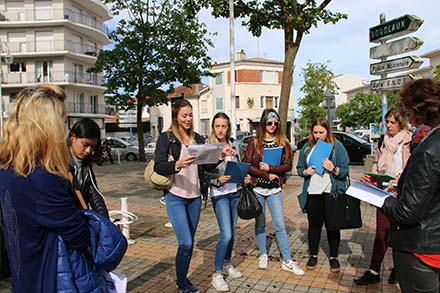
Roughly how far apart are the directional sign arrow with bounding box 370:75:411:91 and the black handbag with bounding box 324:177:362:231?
4095 mm

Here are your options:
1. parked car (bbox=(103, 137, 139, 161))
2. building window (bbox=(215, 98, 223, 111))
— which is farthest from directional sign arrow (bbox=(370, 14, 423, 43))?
building window (bbox=(215, 98, 223, 111))

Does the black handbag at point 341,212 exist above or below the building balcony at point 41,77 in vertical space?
below

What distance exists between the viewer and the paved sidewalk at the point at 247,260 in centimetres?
430

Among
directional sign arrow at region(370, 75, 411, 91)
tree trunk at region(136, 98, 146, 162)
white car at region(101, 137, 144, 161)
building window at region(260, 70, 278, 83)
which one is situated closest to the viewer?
directional sign arrow at region(370, 75, 411, 91)

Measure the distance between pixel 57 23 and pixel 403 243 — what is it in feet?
140

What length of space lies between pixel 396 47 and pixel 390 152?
435cm

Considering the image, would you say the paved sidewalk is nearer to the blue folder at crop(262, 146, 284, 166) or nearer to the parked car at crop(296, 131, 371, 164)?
the blue folder at crop(262, 146, 284, 166)

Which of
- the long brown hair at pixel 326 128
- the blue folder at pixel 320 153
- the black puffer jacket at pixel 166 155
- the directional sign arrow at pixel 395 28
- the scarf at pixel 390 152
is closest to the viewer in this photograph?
the black puffer jacket at pixel 166 155

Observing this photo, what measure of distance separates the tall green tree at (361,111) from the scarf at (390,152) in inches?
1806

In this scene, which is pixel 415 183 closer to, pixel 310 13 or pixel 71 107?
pixel 310 13

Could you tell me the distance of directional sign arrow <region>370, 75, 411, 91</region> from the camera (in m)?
7.71

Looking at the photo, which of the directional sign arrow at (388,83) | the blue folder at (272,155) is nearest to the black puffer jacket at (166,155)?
the blue folder at (272,155)

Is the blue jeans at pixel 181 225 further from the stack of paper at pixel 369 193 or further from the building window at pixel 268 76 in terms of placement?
the building window at pixel 268 76

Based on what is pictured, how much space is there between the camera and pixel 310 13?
31.4 ft
